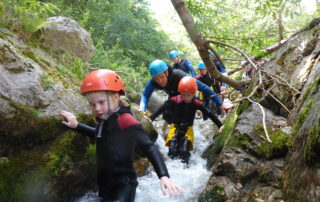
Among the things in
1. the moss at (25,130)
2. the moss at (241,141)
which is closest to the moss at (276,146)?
the moss at (241,141)

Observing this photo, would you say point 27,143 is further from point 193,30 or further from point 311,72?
point 311,72

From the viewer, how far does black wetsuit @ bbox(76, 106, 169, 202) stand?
2873 mm

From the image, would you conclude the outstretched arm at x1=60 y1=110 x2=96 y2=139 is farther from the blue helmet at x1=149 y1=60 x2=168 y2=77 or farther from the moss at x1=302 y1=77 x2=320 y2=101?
the moss at x1=302 y1=77 x2=320 y2=101

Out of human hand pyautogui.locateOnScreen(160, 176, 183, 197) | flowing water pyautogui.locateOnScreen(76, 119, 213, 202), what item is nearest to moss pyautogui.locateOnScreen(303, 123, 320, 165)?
human hand pyautogui.locateOnScreen(160, 176, 183, 197)

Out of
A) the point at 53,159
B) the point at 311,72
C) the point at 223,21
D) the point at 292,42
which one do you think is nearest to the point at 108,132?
the point at 53,159

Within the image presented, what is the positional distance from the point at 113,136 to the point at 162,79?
264 cm

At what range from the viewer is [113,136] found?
2939 mm

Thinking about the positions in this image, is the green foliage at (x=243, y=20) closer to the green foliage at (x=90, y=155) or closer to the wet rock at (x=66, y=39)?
the green foliage at (x=90, y=155)

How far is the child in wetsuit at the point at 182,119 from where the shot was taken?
567 cm

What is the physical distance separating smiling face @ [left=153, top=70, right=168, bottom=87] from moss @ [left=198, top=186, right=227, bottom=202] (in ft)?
8.08

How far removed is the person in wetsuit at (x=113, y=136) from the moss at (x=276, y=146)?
1.86 meters

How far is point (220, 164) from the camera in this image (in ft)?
13.2

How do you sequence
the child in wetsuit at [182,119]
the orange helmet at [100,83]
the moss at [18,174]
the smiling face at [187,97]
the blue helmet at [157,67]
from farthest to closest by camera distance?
the child in wetsuit at [182,119] < the smiling face at [187,97] < the blue helmet at [157,67] < the moss at [18,174] < the orange helmet at [100,83]

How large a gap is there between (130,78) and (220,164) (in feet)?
23.1
